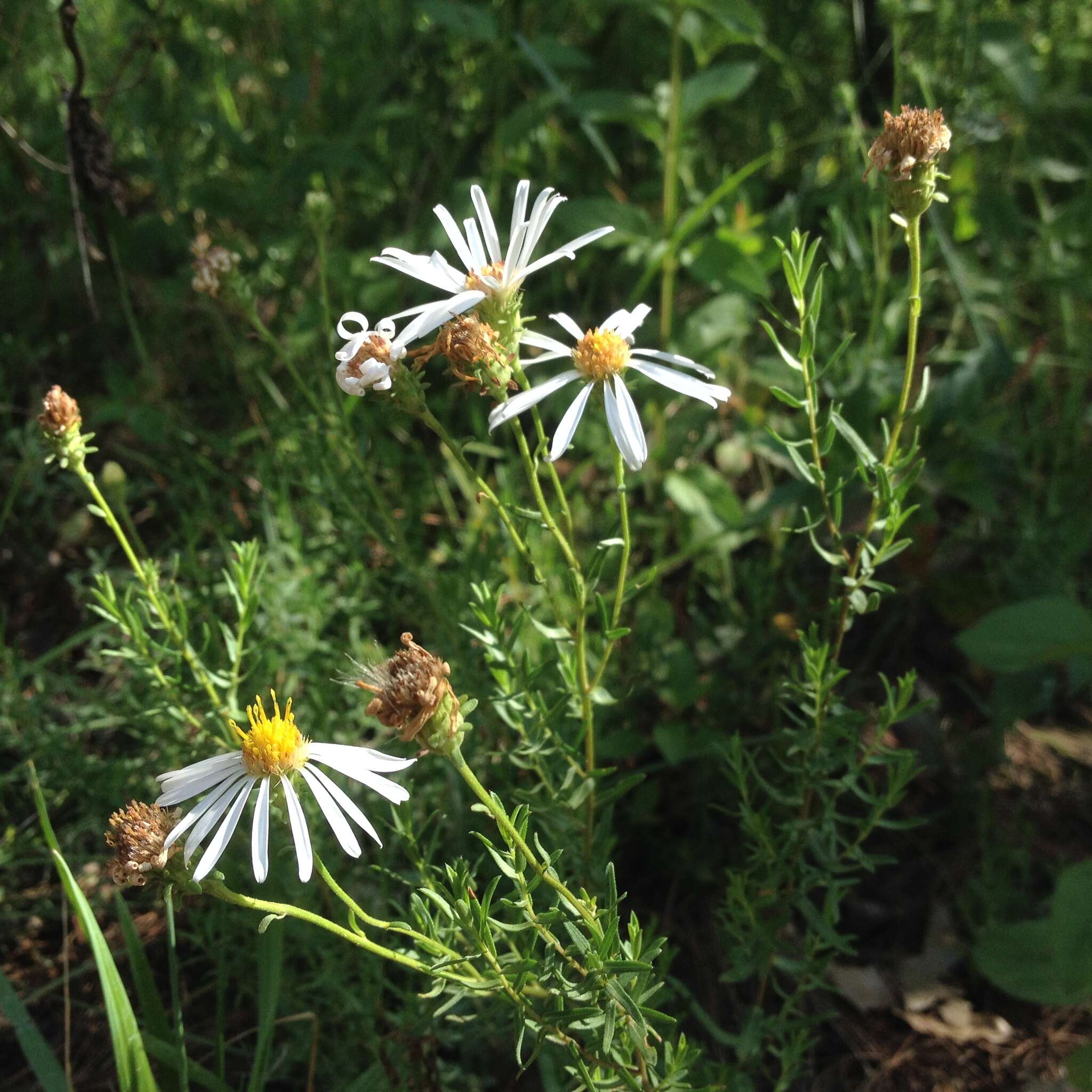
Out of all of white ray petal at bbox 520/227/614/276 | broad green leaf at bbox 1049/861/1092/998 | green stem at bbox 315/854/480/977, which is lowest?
broad green leaf at bbox 1049/861/1092/998

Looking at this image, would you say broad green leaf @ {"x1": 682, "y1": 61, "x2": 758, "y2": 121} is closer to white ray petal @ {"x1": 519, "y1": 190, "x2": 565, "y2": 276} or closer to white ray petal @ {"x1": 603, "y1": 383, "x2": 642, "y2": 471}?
white ray petal @ {"x1": 519, "y1": 190, "x2": 565, "y2": 276}

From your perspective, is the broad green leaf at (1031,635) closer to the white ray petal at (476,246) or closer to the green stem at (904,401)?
the green stem at (904,401)

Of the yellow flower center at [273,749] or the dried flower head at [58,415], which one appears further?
the dried flower head at [58,415]

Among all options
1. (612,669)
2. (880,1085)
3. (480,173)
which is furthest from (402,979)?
(480,173)

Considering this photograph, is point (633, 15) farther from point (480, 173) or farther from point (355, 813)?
point (355, 813)

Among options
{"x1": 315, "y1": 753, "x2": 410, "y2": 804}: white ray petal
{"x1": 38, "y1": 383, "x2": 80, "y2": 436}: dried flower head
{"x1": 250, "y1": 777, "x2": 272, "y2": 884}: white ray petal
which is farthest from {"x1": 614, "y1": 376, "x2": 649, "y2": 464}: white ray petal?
{"x1": 38, "y1": 383, "x2": 80, "y2": 436}: dried flower head

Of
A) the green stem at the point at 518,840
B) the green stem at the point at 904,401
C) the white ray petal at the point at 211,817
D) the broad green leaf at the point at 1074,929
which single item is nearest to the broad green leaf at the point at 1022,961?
the broad green leaf at the point at 1074,929

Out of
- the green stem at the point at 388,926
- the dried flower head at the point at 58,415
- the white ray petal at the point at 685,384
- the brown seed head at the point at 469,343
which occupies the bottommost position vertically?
the green stem at the point at 388,926

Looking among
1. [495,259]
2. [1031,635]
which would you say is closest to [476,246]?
[495,259]
